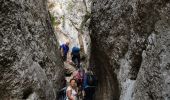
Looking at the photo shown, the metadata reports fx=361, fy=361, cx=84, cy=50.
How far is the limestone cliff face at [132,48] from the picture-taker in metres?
8.98

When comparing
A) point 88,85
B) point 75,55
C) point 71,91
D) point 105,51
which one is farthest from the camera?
point 75,55

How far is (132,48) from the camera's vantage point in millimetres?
11477

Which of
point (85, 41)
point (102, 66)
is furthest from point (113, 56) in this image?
point (85, 41)

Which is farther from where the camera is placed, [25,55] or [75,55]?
[75,55]

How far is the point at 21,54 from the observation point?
1141 centimetres

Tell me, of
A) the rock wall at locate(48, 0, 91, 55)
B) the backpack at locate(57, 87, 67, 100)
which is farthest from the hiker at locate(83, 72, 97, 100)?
the rock wall at locate(48, 0, 91, 55)

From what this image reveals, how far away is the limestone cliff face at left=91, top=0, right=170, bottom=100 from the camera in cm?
898

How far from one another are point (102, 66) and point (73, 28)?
9010 mm

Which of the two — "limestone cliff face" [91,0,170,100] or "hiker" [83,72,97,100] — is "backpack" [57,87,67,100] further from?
"limestone cliff face" [91,0,170,100]

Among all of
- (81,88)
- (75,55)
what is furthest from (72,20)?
(81,88)

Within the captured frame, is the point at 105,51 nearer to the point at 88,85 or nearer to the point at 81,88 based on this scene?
the point at 88,85

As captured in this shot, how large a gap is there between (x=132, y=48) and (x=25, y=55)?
136 inches

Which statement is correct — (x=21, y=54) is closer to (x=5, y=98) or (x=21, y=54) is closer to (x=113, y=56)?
(x=5, y=98)

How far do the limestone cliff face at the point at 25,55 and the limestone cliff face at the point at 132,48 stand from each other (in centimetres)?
227
